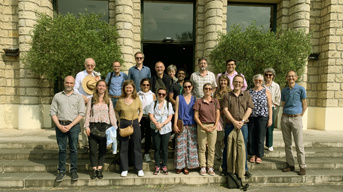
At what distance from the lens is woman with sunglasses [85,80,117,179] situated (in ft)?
14.0

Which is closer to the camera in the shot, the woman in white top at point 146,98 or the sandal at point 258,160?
the woman in white top at point 146,98

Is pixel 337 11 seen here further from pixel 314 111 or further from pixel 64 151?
pixel 64 151

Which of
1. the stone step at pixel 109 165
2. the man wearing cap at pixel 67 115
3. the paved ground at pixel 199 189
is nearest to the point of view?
the man wearing cap at pixel 67 115

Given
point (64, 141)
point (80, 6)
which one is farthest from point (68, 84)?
point (80, 6)

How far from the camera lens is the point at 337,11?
900 cm

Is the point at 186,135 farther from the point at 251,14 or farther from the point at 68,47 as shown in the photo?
the point at 251,14

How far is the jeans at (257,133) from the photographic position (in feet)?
15.8

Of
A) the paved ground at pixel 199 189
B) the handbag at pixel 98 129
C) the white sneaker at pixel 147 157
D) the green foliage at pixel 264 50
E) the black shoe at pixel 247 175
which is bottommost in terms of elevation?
the paved ground at pixel 199 189

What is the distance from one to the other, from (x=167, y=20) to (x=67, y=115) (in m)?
7.34

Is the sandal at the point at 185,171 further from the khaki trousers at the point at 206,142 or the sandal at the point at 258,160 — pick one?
the sandal at the point at 258,160

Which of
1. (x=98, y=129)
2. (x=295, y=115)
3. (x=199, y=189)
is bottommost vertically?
(x=199, y=189)

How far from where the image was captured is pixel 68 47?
21.9 feet

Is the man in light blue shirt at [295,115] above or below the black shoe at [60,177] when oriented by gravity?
above

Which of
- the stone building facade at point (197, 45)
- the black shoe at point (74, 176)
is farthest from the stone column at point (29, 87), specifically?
the black shoe at point (74, 176)
